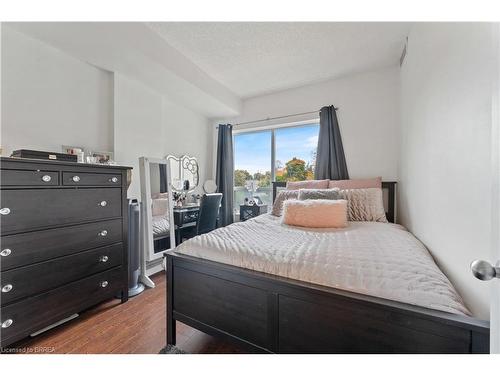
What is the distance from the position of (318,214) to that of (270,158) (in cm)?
197

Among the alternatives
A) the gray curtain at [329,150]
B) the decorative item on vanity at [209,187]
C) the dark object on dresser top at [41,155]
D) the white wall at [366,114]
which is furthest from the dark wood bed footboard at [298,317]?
the decorative item on vanity at [209,187]

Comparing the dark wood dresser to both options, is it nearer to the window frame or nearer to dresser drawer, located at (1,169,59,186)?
dresser drawer, located at (1,169,59,186)

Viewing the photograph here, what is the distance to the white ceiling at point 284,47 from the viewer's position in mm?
2012

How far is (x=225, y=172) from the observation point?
3785mm

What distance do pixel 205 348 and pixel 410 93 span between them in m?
2.57

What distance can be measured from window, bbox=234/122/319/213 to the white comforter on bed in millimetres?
1937

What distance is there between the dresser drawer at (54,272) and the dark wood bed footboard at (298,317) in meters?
0.77

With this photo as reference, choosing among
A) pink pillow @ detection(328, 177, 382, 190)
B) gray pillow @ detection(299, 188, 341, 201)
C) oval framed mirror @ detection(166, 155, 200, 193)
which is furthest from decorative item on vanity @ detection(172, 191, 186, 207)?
pink pillow @ detection(328, 177, 382, 190)

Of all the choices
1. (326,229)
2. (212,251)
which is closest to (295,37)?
(326,229)

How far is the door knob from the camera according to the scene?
489mm

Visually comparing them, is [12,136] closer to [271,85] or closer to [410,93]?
[271,85]

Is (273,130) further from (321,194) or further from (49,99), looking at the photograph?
(49,99)

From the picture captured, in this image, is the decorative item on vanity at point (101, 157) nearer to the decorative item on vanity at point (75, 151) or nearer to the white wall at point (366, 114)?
the decorative item on vanity at point (75, 151)

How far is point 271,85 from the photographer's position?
10.5 feet
